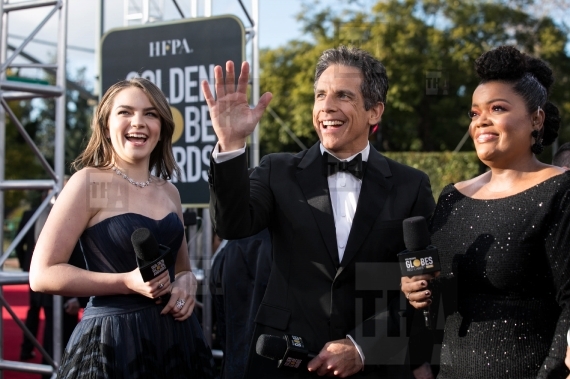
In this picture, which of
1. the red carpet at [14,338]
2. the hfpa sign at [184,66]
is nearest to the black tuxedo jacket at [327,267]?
the hfpa sign at [184,66]

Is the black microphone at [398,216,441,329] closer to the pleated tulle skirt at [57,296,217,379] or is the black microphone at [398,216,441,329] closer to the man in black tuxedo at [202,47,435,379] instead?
the man in black tuxedo at [202,47,435,379]

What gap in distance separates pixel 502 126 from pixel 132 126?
4.72ft

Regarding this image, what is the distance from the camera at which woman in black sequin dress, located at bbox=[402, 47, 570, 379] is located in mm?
1964

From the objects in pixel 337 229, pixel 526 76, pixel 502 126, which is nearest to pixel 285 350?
pixel 337 229

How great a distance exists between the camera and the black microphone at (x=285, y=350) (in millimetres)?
2051

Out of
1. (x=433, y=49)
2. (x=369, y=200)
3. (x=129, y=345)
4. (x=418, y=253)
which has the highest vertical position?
(x=433, y=49)

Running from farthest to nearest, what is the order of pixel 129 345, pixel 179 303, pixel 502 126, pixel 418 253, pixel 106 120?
pixel 106 120, pixel 179 303, pixel 129 345, pixel 502 126, pixel 418 253

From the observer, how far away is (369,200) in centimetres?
236

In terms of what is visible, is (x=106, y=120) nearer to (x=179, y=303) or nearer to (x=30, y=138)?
(x=179, y=303)

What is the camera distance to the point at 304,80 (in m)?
20.5

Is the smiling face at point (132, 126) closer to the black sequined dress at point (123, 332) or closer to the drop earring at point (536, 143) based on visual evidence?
the black sequined dress at point (123, 332)

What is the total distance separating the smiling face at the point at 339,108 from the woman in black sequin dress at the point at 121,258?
2.33 feet

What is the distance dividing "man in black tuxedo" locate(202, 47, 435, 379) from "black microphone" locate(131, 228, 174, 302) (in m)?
0.25

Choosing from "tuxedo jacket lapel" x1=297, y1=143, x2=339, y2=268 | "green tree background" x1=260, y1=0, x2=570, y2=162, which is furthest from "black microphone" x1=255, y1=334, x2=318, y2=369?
"green tree background" x1=260, y1=0, x2=570, y2=162
